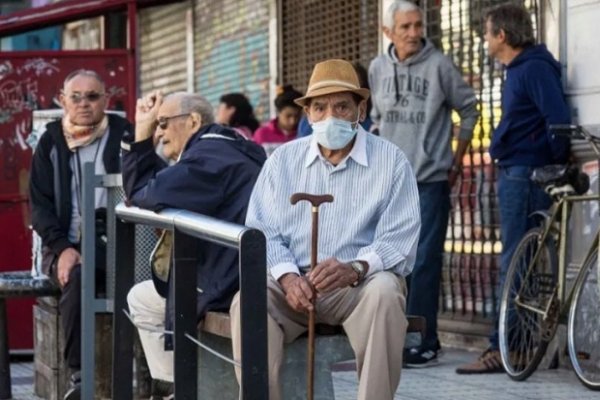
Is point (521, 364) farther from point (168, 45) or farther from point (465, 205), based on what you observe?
point (168, 45)

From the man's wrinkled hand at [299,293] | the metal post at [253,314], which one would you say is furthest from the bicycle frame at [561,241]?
the metal post at [253,314]

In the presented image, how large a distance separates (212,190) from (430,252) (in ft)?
10.1

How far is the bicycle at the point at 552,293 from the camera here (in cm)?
840

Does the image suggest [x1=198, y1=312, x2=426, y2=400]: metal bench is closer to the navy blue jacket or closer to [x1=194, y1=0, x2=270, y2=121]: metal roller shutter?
the navy blue jacket

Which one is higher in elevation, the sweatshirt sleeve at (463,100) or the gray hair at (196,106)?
the sweatshirt sleeve at (463,100)

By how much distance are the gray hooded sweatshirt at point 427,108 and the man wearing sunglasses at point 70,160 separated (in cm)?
168

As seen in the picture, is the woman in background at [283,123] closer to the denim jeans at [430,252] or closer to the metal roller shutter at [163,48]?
the denim jeans at [430,252]

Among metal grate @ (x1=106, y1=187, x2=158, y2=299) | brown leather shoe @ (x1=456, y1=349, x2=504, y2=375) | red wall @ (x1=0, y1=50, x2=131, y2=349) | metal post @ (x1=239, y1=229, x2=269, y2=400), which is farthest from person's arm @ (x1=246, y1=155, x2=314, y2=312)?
red wall @ (x1=0, y1=50, x2=131, y2=349)

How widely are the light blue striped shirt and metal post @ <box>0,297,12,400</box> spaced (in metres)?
3.04

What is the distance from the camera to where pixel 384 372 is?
5.80 m

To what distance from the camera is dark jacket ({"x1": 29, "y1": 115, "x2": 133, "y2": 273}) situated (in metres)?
8.77

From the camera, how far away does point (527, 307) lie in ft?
28.9

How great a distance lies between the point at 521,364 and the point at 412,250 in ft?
9.47

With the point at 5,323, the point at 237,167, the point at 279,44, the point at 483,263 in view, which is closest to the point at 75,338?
the point at 5,323
